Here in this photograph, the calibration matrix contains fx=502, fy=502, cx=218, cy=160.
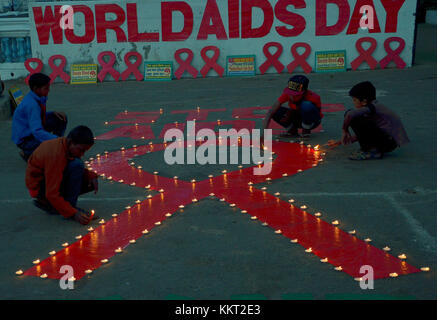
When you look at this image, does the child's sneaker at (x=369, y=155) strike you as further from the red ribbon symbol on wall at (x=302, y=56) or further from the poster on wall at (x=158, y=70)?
the poster on wall at (x=158, y=70)

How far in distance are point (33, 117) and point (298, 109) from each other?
3.73m

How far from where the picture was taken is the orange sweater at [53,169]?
14.7 ft

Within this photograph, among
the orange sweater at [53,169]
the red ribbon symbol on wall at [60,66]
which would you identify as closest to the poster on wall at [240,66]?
the red ribbon symbol on wall at [60,66]

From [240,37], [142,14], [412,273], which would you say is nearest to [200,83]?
[240,37]

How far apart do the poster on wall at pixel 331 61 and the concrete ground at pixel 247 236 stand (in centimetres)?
658

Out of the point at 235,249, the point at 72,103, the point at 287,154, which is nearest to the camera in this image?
the point at 235,249

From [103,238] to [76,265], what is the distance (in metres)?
0.51

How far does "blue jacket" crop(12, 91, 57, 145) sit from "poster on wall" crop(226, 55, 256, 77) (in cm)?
931

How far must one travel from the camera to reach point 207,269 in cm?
377

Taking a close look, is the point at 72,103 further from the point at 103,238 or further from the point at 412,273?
the point at 412,273

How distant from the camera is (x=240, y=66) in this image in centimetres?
1491

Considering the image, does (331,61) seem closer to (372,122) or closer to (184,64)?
(184,64)

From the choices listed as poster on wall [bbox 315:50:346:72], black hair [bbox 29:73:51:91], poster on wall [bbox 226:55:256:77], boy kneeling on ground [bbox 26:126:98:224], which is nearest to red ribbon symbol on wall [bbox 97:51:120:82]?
poster on wall [bbox 226:55:256:77]

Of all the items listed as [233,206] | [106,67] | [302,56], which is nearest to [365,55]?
[302,56]
